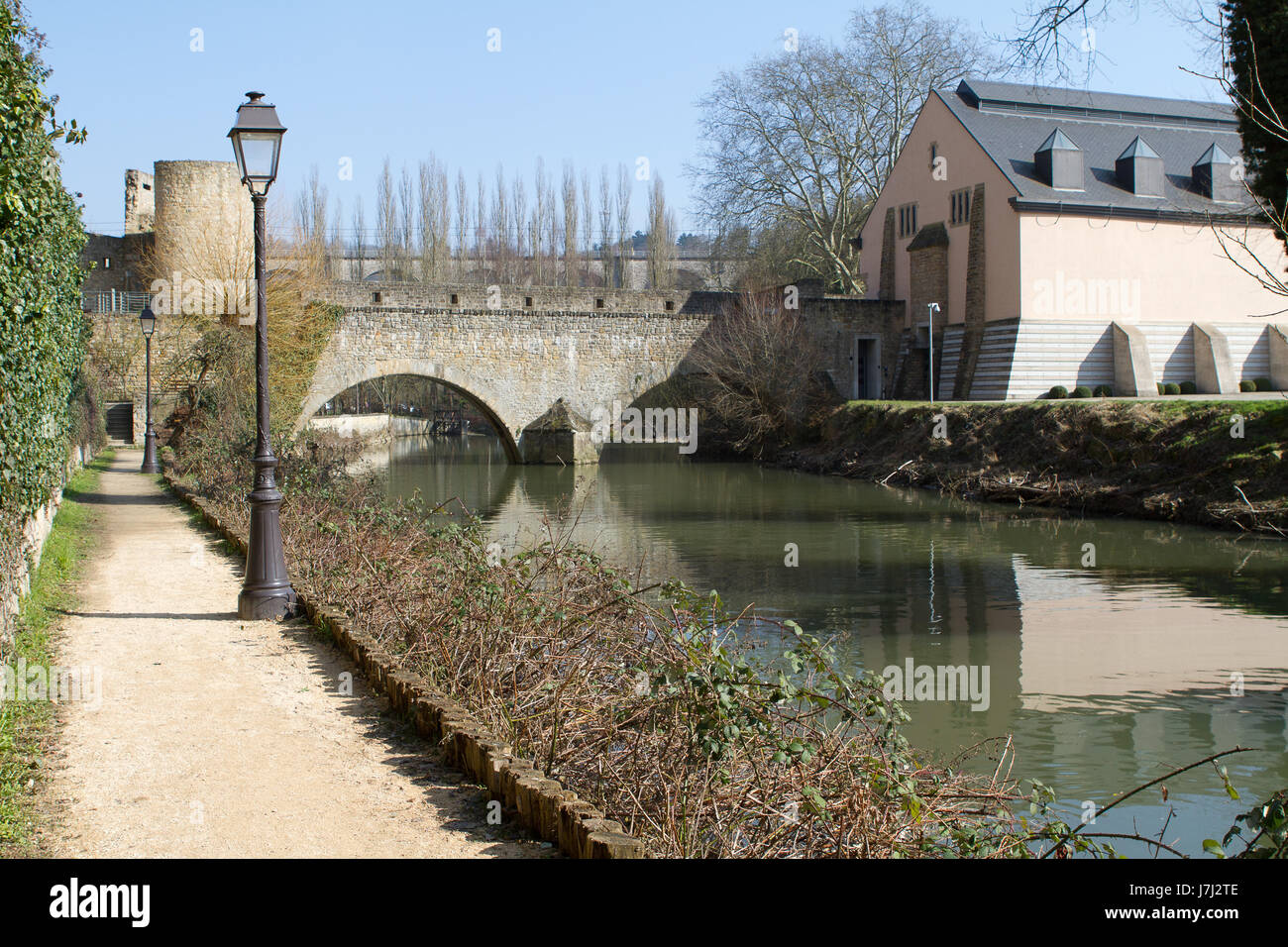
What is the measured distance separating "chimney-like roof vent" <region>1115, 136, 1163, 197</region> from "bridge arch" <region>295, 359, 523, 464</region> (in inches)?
674

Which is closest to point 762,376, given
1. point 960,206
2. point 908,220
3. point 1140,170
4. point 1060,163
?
point 960,206

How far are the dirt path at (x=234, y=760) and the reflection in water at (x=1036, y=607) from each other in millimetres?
3072

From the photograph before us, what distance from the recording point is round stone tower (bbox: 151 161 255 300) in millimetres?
25516

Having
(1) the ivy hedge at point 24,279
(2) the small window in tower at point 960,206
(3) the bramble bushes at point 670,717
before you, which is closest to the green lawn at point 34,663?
(1) the ivy hedge at point 24,279

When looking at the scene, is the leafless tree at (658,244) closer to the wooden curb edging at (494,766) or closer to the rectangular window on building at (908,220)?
the rectangular window on building at (908,220)

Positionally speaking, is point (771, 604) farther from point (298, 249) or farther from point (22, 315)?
point (298, 249)

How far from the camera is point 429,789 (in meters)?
4.27

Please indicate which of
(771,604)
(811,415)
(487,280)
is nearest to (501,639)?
(771,604)

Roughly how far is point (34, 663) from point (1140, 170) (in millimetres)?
29097

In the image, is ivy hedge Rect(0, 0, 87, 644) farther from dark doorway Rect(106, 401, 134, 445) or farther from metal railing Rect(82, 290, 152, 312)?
dark doorway Rect(106, 401, 134, 445)

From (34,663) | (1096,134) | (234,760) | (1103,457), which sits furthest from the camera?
(1096,134)

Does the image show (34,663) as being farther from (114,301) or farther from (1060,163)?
(1060,163)

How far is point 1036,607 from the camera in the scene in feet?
34.9

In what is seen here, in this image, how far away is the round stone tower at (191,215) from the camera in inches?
1005
